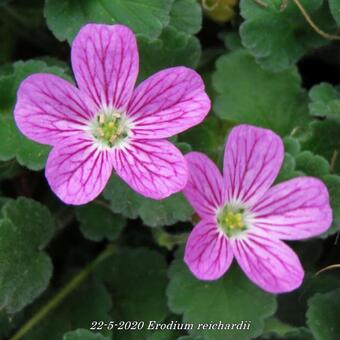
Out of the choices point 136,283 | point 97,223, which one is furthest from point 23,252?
point 136,283

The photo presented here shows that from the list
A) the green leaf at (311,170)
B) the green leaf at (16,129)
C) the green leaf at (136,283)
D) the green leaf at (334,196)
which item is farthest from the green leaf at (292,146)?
the green leaf at (16,129)

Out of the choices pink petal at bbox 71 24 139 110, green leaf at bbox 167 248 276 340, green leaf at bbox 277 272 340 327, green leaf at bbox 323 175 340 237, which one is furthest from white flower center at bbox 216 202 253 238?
pink petal at bbox 71 24 139 110

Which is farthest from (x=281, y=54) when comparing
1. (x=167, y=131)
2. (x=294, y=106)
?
(x=167, y=131)

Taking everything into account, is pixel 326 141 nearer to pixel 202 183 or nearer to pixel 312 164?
pixel 312 164

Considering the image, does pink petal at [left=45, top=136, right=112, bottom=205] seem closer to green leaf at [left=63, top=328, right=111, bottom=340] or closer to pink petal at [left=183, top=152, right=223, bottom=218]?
pink petal at [left=183, top=152, right=223, bottom=218]

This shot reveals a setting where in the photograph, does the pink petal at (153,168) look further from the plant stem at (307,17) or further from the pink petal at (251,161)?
the plant stem at (307,17)
